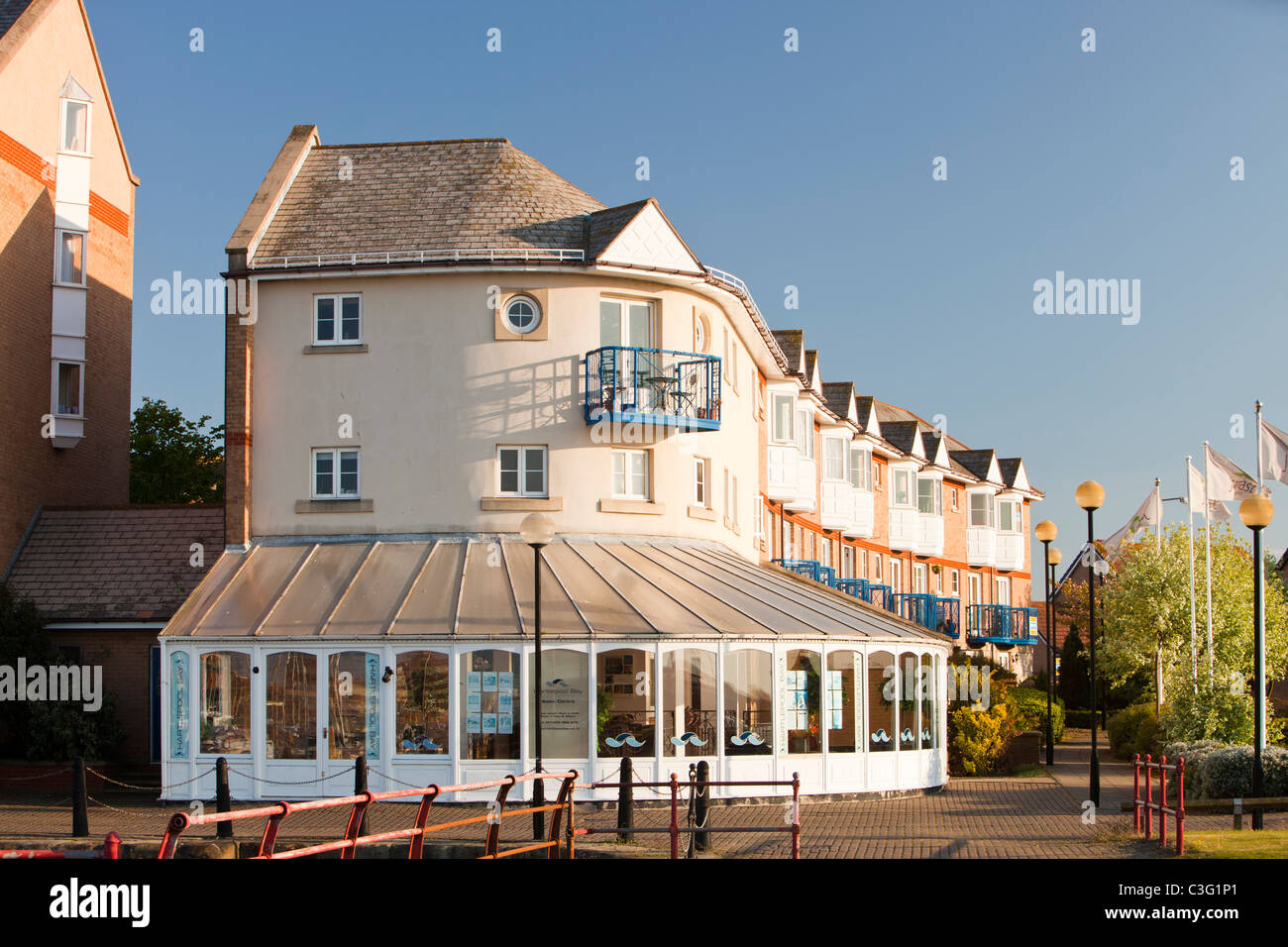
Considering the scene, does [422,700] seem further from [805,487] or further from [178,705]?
[805,487]

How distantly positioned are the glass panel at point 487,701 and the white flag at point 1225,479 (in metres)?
16.0

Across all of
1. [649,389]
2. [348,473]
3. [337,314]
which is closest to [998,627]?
[649,389]

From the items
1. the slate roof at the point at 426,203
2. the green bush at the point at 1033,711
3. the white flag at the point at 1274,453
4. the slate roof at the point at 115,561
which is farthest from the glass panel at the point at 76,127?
the white flag at the point at 1274,453

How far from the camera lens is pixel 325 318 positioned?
92.0 feet

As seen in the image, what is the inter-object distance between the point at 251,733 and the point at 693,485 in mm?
10306

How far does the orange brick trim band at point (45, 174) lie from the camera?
3064 cm

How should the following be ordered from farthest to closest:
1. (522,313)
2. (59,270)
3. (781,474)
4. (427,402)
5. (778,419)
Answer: (778,419) < (781,474) < (59,270) < (522,313) < (427,402)

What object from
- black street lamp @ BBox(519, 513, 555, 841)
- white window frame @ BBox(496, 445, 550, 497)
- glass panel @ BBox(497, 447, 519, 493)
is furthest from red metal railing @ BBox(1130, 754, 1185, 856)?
glass panel @ BBox(497, 447, 519, 493)

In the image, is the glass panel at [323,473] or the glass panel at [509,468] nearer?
the glass panel at [509,468]

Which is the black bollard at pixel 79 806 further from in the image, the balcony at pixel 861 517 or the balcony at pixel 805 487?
the balcony at pixel 861 517

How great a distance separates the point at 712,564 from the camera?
28.0m

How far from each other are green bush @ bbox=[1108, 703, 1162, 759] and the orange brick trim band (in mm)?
28482

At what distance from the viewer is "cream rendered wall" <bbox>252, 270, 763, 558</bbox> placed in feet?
89.7

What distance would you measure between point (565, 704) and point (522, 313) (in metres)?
8.24
